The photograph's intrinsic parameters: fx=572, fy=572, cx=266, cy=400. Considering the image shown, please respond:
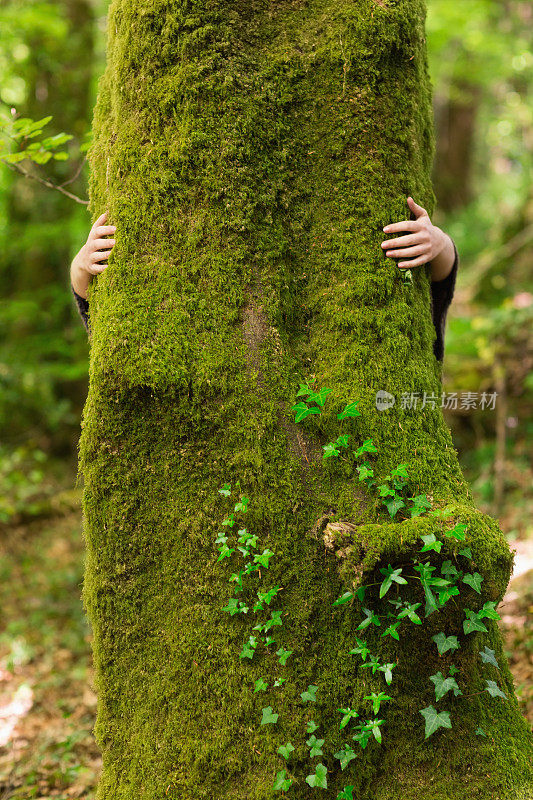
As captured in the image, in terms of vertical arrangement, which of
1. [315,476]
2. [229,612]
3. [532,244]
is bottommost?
[229,612]

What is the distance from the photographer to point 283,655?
209 cm

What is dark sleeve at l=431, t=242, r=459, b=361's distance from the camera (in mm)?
2900

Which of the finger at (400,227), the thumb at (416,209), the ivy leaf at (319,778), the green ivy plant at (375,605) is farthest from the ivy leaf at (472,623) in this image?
the thumb at (416,209)

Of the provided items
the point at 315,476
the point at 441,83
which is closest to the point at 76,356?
the point at 315,476

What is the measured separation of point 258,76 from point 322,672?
7.72 ft

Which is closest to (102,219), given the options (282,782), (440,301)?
(440,301)

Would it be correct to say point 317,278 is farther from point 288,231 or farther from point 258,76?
point 258,76

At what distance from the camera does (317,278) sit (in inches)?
94.6

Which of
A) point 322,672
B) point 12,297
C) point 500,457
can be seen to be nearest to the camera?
point 322,672

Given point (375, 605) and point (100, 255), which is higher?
point (100, 255)

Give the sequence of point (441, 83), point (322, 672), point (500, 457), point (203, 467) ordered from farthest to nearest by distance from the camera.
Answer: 1. point (441, 83)
2. point (500, 457)
3. point (203, 467)
4. point (322, 672)

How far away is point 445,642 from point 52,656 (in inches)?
175

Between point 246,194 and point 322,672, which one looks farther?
point 246,194

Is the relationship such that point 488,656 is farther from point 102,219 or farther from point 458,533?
point 102,219
